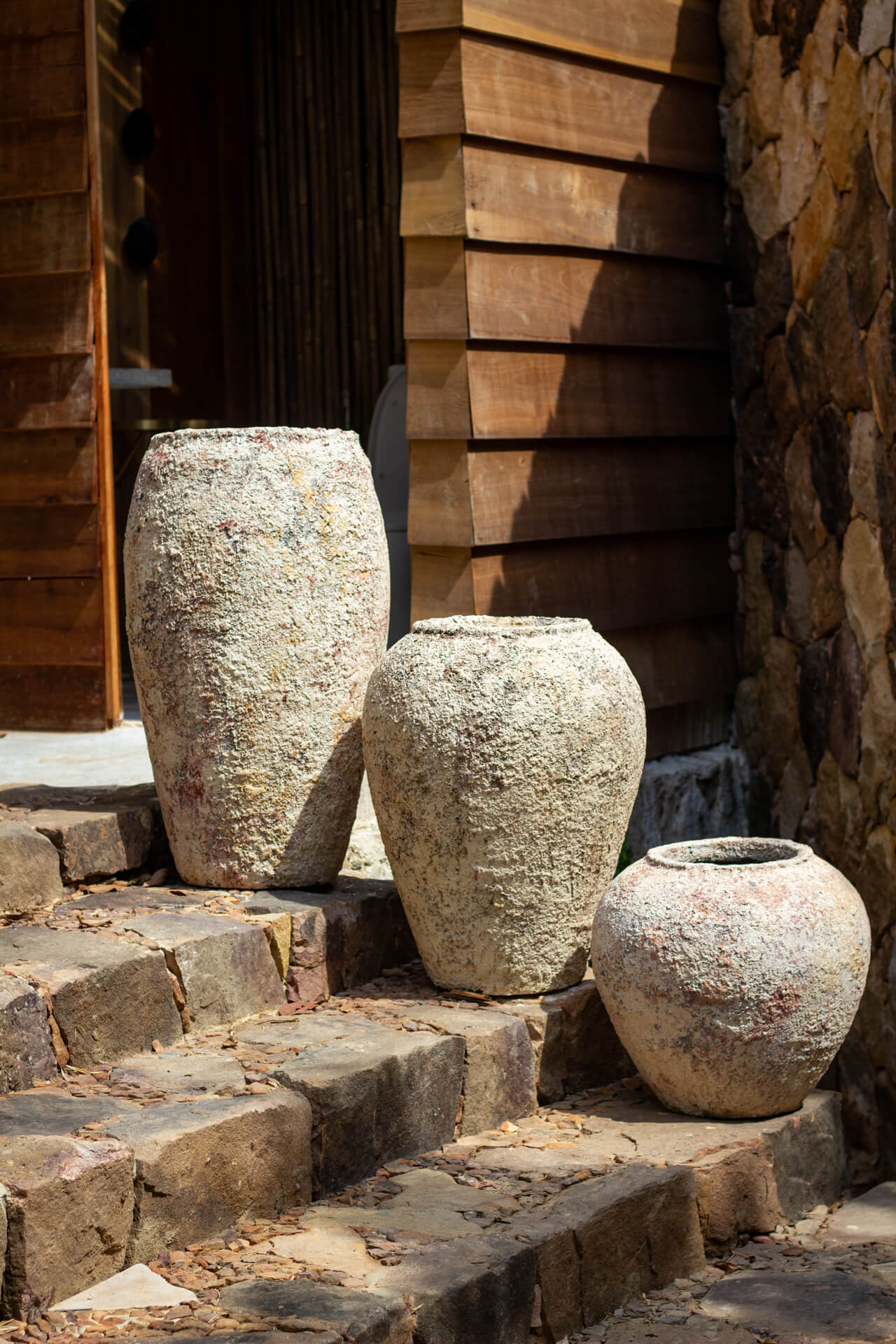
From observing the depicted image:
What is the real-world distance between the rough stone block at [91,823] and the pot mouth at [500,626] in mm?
826

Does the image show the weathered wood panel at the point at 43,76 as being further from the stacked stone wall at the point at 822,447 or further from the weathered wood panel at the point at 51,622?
the stacked stone wall at the point at 822,447

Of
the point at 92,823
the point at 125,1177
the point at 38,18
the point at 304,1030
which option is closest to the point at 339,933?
the point at 304,1030

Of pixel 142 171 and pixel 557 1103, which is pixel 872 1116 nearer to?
pixel 557 1103

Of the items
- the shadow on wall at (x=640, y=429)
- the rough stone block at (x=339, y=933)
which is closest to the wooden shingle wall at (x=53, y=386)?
the shadow on wall at (x=640, y=429)

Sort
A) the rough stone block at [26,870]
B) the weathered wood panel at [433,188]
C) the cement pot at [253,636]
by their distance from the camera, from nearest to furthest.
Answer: the rough stone block at [26,870] < the cement pot at [253,636] < the weathered wood panel at [433,188]

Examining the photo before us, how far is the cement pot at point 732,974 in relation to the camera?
2826 millimetres

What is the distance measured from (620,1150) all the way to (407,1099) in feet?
1.41

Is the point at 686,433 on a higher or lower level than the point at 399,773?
higher

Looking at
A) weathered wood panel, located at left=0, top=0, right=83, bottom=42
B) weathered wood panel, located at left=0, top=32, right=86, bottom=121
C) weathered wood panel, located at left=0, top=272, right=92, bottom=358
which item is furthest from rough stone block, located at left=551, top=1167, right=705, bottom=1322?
weathered wood panel, located at left=0, top=0, right=83, bottom=42

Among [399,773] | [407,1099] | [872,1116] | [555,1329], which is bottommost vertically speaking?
[872,1116]

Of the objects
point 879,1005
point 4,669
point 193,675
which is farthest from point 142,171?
point 879,1005

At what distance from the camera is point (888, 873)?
13.6 feet

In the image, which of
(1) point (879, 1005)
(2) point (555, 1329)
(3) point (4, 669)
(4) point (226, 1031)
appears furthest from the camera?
(3) point (4, 669)

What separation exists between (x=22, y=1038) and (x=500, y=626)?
1.33 metres
